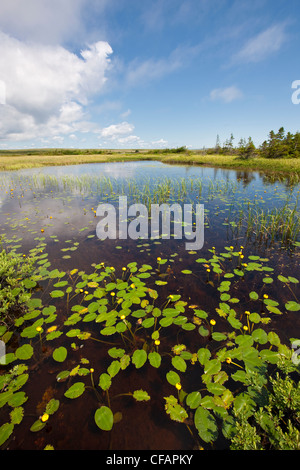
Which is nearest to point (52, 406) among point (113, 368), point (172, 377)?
point (113, 368)

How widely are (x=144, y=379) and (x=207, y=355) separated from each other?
0.86 metres

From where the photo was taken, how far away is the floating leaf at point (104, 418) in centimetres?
171

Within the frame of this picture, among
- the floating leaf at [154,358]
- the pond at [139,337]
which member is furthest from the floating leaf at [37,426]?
the floating leaf at [154,358]

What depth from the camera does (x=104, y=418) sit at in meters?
1.77

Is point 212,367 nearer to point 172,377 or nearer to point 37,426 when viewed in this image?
point 172,377

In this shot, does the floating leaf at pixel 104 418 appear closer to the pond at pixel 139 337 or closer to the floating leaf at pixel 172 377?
the pond at pixel 139 337

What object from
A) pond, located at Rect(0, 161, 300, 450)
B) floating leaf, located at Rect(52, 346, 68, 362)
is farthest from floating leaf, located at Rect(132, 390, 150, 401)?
floating leaf, located at Rect(52, 346, 68, 362)

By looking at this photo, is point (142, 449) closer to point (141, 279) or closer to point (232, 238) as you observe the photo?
point (141, 279)

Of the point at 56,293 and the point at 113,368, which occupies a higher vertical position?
the point at 56,293

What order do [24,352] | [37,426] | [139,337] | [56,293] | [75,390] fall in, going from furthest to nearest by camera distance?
[56,293] → [139,337] → [24,352] → [75,390] → [37,426]

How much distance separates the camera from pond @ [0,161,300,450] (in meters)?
1.75

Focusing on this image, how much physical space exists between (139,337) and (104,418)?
3.17ft

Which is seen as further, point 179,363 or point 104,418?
point 179,363
